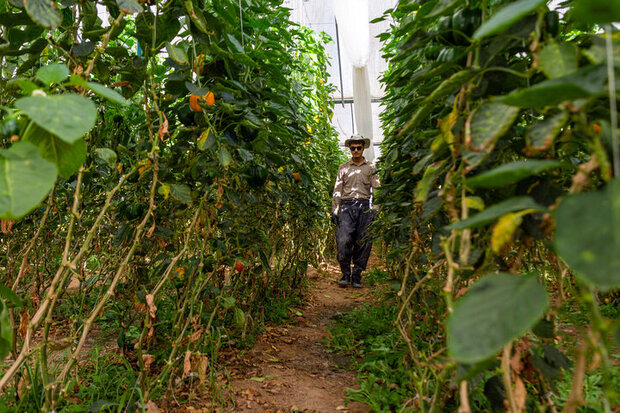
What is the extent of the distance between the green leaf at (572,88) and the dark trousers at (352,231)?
3.47 m

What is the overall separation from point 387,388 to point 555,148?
3.44ft

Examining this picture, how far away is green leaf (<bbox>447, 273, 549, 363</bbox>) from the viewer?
1.12ft

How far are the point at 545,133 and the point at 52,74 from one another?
1.95ft

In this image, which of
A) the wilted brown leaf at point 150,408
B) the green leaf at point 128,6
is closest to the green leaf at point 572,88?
the green leaf at point 128,6

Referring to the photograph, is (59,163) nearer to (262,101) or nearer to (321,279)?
(262,101)

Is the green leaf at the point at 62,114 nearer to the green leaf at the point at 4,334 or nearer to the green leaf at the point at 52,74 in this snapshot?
the green leaf at the point at 52,74

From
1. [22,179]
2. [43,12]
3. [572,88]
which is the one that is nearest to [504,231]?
[572,88]

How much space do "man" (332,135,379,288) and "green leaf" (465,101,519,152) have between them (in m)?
3.32

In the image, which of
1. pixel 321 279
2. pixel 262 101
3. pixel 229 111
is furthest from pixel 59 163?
pixel 321 279

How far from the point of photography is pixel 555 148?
66 centimetres

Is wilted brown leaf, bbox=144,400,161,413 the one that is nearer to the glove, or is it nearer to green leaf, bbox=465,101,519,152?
green leaf, bbox=465,101,519,152

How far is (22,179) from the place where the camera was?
41cm

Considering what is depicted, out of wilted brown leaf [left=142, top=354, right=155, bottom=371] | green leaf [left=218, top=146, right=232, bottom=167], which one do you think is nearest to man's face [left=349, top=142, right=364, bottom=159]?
green leaf [left=218, top=146, right=232, bottom=167]

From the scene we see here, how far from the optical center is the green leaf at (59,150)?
50cm
